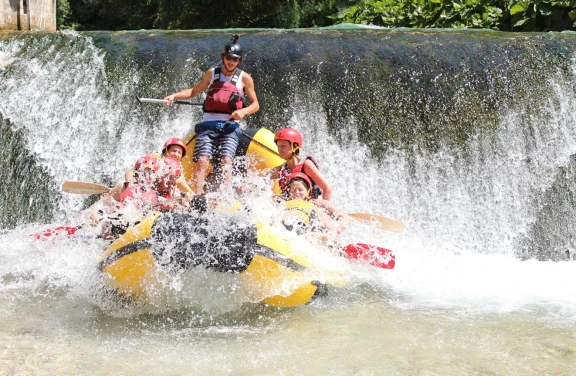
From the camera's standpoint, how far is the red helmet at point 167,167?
6.42 meters

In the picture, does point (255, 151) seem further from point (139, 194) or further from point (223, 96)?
point (139, 194)

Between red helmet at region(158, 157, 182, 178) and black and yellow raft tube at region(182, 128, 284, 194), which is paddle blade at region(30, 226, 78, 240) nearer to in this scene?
red helmet at region(158, 157, 182, 178)

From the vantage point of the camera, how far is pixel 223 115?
23.4ft

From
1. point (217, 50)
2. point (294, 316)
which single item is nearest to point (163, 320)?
point (294, 316)

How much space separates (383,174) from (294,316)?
11.6ft

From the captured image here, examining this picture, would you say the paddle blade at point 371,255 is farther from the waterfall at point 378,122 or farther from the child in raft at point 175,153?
the waterfall at point 378,122

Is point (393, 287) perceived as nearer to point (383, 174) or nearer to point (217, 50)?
point (383, 174)

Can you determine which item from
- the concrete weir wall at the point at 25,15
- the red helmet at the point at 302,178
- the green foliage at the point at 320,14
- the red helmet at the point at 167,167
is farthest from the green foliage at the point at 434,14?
the red helmet at the point at 167,167

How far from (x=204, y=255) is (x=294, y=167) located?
1.95 m

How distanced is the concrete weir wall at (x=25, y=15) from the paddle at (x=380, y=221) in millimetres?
6317

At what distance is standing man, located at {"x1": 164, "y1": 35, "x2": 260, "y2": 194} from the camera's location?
6961 mm

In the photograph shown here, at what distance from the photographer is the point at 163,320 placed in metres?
5.41

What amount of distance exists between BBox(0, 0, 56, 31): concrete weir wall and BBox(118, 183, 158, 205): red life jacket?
5382 mm

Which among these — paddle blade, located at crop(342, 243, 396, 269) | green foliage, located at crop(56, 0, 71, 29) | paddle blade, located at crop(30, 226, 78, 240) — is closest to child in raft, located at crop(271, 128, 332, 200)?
paddle blade, located at crop(342, 243, 396, 269)
